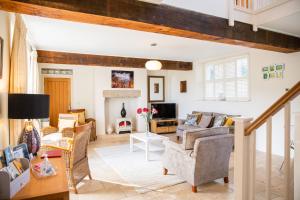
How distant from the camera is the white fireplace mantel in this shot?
6.97 m

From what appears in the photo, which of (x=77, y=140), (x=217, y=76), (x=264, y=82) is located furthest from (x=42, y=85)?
(x=264, y=82)

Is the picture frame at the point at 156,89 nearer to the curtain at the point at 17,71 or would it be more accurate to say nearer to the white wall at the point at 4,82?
the curtain at the point at 17,71

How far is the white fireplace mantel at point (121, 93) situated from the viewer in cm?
697

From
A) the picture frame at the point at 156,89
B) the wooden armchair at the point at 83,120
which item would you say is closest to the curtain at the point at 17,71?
the wooden armchair at the point at 83,120

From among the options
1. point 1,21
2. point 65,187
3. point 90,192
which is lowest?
point 90,192

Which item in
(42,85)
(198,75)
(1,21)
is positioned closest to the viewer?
(1,21)

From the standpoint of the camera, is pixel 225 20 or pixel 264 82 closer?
pixel 225 20

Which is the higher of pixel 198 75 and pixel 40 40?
pixel 40 40

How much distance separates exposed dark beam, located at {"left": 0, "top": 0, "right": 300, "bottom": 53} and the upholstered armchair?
5.00 feet

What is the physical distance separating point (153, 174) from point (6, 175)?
104 inches

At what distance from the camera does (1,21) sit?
232cm

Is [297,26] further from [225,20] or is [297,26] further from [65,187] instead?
[65,187]

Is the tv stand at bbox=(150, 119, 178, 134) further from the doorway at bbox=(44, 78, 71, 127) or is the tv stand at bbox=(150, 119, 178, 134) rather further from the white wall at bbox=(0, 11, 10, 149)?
the white wall at bbox=(0, 11, 10, 149)

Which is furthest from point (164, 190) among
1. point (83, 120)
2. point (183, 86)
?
point (183, 86)
